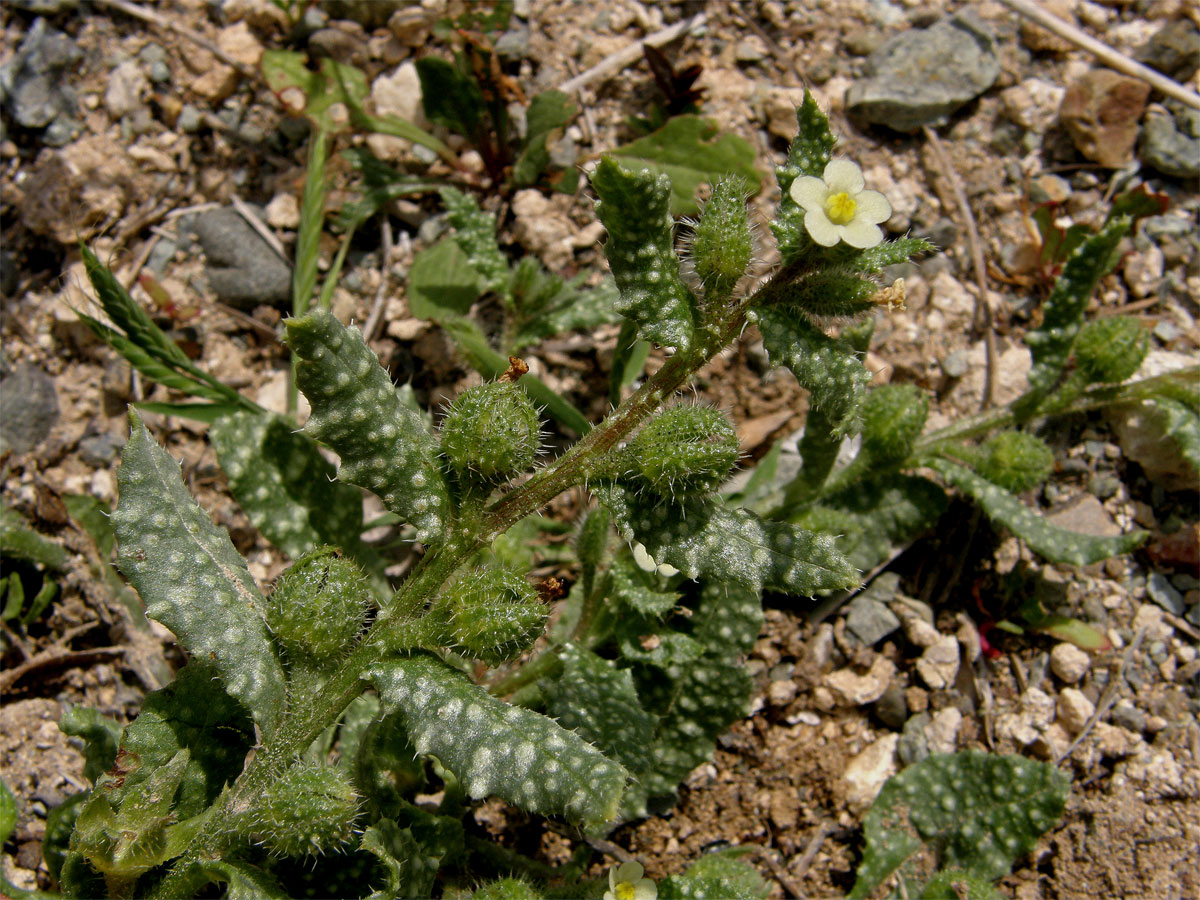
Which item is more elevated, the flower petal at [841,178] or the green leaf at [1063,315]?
the flower petal at [841,178]

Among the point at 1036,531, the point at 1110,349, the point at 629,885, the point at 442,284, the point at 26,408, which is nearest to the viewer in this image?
the point at 629,885

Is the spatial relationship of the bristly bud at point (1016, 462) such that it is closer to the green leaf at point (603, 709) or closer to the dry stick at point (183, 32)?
the green leaf at point (603, 709)

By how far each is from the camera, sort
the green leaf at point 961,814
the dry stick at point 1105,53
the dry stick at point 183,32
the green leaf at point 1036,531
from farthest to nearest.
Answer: the dry stick at point 183,32
the dry stick at point 1105,53
the green leaf at point 1036,531
the green leaf at point 961,814

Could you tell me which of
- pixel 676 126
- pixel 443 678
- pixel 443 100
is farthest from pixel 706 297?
pixel 443 100

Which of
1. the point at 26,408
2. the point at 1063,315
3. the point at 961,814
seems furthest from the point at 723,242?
the point at 26,408

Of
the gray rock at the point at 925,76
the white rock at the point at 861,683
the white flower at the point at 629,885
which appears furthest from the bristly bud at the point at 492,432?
the gray rock at the point at 925,76

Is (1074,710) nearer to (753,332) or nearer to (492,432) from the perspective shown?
(753,332)
